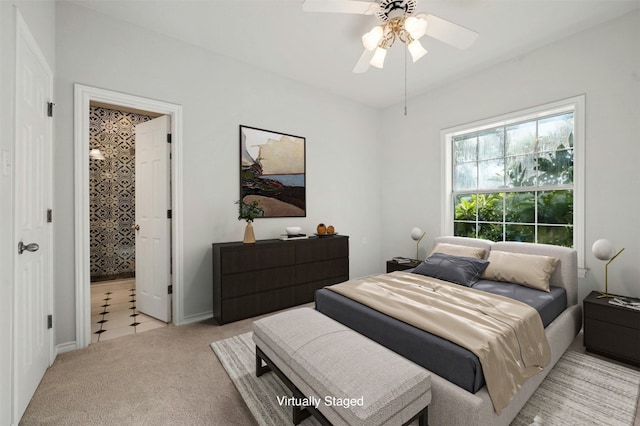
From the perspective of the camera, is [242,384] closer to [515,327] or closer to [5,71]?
[515,327]

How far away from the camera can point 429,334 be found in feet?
5.43

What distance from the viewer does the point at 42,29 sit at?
206cm

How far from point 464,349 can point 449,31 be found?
2.21m

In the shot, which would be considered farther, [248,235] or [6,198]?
[248,235]

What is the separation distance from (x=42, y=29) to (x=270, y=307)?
3.15m

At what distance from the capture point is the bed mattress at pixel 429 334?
144cm

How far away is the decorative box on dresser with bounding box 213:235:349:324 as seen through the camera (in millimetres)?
2982

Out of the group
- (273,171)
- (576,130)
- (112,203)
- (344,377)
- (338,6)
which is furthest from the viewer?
(112,203)

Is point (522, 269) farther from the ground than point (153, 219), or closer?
closer

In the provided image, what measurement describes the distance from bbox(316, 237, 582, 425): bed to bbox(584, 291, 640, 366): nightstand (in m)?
0.14

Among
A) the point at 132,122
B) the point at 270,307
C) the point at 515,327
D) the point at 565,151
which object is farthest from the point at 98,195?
the point at 565,151

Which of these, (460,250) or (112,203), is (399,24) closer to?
(460,250)

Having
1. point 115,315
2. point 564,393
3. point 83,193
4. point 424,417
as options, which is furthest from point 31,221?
point 564,393

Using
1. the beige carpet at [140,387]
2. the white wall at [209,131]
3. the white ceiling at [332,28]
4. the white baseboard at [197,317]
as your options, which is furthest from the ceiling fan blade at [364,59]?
the white baseboard at [197,317]
